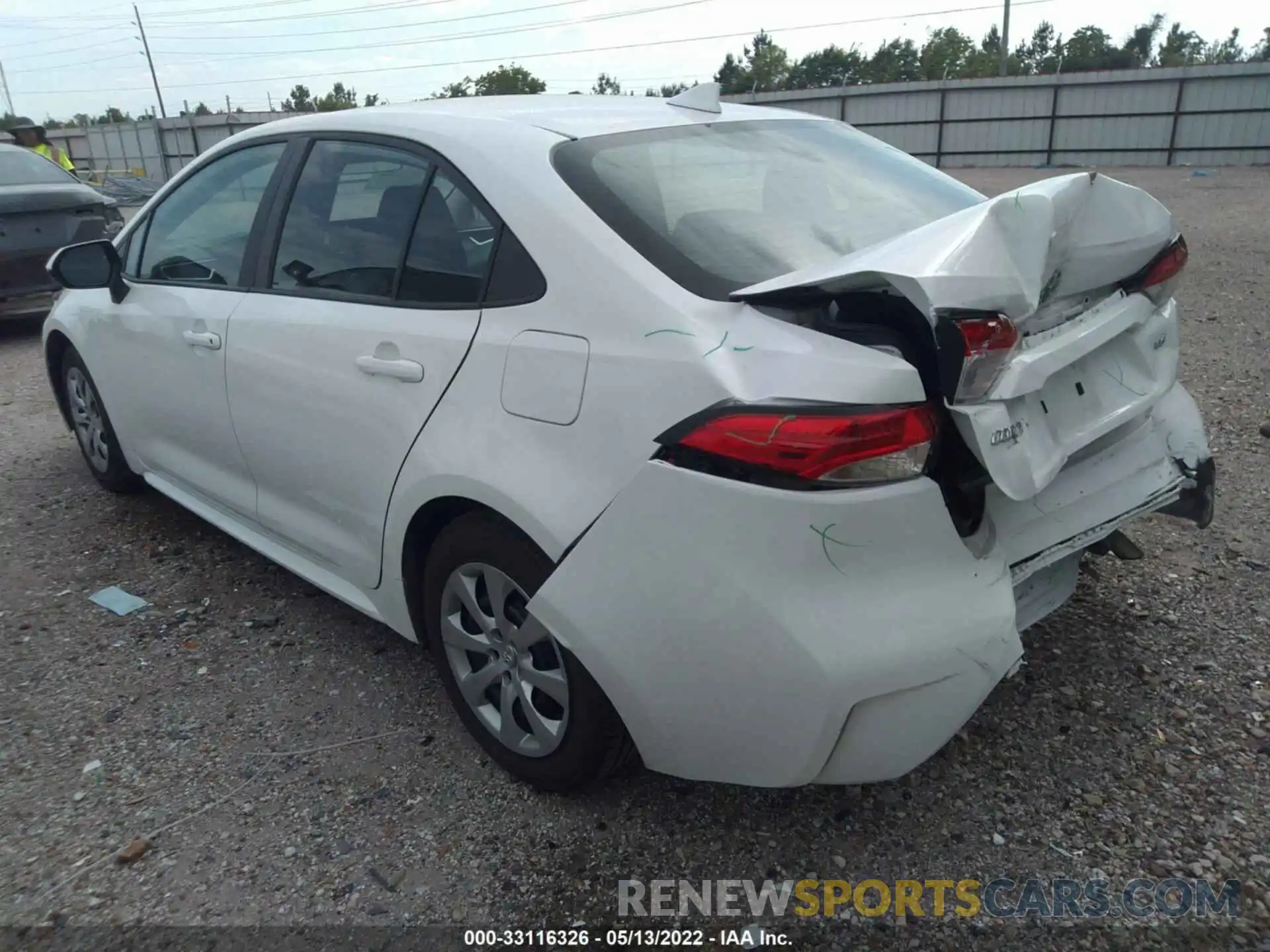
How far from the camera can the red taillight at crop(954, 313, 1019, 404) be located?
1.80 meters

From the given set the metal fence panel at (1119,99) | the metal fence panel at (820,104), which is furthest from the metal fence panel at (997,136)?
Answer: the metal fence panel at (820,104)

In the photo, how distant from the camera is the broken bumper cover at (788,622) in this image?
183 cm

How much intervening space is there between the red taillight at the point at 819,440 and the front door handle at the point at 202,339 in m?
2.03

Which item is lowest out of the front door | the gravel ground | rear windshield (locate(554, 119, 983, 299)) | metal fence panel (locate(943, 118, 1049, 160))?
metal fence panel (locate(943, 118, 1049, 160))

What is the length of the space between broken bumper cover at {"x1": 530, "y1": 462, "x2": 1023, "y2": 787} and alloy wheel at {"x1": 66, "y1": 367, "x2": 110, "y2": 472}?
3.26m

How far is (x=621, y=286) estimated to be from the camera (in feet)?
6.72

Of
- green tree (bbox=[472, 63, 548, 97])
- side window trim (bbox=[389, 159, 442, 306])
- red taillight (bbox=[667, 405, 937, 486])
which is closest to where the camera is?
red taillight (bbox=[667, 405, 937, 486])

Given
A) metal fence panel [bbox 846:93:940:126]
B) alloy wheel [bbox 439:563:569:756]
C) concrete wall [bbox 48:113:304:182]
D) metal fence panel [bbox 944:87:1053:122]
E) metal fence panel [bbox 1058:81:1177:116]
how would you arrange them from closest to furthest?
alloy wheel [bbox 439:563:569:756] < metal fence panel [bbox 1058:81:1177:116] < metal fence panel [bbox 944:87:1053:122] < metal fence panel [bbox 846:93:940:126] < concrete wall [bbox 48:113:304:182]

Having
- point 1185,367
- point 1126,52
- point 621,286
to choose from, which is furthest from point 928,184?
point 1126,52

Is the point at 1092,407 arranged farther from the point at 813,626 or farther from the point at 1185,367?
the point at 1185,367

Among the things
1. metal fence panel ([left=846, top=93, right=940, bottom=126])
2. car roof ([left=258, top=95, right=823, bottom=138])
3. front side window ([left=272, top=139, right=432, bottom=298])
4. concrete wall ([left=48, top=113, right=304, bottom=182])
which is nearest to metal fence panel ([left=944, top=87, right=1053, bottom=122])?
→ metal fence panel ([left=846, top=93, right=940, bottom=126])

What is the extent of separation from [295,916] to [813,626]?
136 cm

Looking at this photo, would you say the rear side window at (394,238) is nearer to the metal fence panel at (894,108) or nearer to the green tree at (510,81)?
the metal fence panel at (894,108)

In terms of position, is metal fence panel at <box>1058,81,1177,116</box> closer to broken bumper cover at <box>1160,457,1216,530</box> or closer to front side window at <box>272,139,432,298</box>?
broken bumper cover at <box>1160,457,1216,530</box>
